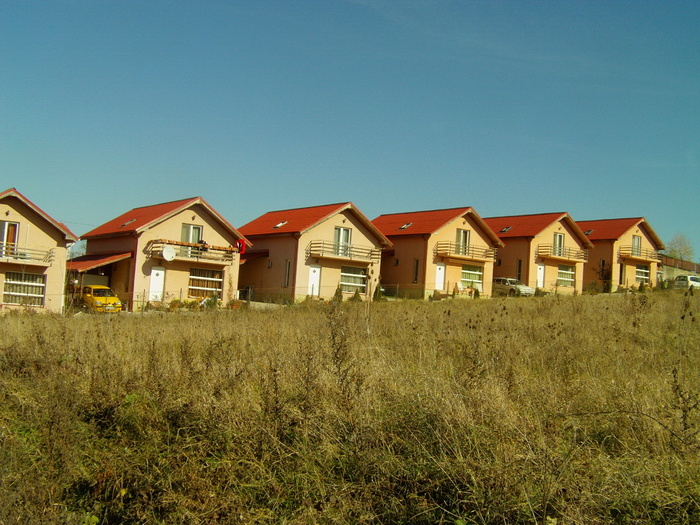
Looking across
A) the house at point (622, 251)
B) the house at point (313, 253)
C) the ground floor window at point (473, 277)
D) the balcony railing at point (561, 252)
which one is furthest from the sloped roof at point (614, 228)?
the house at point (313, 253)

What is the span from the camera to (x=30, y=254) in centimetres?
2973

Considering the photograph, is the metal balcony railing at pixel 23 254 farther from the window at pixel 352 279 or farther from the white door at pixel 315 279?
the window at pixel 352 279

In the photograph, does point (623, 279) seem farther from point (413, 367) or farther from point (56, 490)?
point (56, 490)

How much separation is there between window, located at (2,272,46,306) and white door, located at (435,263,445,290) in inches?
881

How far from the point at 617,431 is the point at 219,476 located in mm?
3694

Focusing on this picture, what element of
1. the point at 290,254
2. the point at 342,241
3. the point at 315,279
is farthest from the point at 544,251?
the point at 290,254

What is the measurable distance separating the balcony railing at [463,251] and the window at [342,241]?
5809mm

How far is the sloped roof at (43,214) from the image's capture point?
28797 millimetres

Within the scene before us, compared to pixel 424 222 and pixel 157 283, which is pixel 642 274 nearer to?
pixel 424 222

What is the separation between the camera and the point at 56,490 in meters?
6.07

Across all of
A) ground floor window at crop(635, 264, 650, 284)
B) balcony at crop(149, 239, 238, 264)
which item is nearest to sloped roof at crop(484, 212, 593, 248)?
ground floor window at crop(635, 264, 650, 284)

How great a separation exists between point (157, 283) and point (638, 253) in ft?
124

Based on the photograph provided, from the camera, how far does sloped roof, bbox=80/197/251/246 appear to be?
3281cm

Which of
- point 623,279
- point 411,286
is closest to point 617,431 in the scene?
point 411,286
